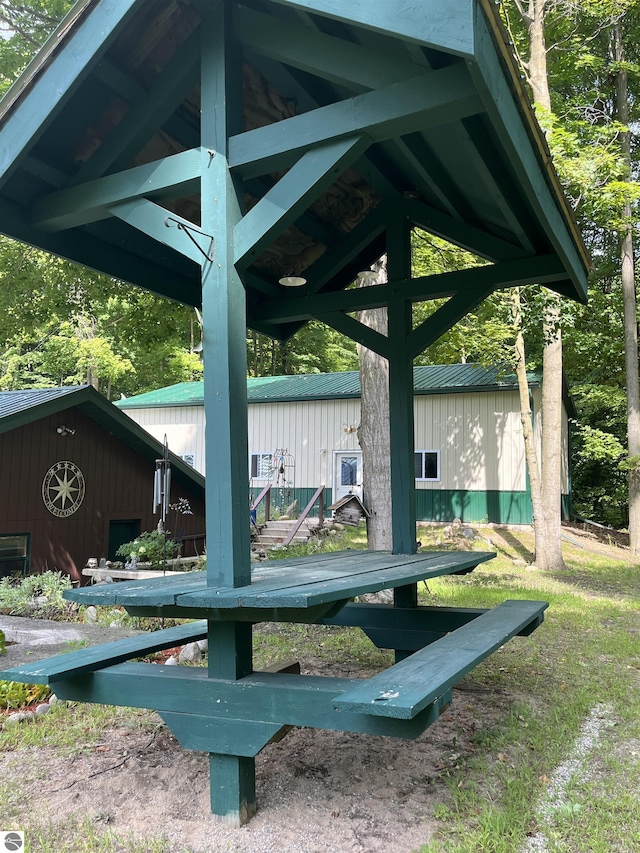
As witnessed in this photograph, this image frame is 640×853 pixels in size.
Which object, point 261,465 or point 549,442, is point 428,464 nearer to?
point 261,465

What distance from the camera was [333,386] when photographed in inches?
839

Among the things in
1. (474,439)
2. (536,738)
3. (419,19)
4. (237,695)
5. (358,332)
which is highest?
(419,19)

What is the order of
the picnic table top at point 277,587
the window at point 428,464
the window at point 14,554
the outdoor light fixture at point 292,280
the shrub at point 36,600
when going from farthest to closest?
the window at point 428,464, the window at point 14,554, the shrub at point 36,600, the outdoor light fixture at point 292,280, the picnic table top at point 277,587

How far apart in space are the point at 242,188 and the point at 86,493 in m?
8.97

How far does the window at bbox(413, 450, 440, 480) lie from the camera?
63.7ft

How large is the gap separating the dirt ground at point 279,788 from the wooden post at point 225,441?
0.63ft

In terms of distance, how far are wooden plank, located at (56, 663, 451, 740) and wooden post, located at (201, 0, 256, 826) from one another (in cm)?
10

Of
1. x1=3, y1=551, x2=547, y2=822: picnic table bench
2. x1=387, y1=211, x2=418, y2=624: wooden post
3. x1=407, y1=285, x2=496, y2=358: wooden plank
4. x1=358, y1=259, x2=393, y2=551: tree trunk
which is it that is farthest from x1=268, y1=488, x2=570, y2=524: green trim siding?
x1=3, y1=551, x2=547, y2=822: picnic table bench

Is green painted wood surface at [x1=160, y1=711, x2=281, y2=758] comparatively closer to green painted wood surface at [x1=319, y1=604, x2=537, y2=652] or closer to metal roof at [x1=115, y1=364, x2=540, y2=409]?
green painted wood surface at [x1=319, y1=604, x2=537, y2=652]

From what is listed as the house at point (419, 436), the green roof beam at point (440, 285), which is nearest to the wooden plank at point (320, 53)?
the green roof beam at point (440, 285)

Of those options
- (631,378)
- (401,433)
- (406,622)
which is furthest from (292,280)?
(631,378)

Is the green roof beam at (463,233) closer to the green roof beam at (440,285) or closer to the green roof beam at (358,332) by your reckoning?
the green roof beam at (440,285)

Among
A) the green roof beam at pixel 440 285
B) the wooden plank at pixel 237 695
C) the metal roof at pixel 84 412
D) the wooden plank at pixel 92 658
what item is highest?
the green roof beam at pixel 440 285

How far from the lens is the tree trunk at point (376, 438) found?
8398 millimetres
